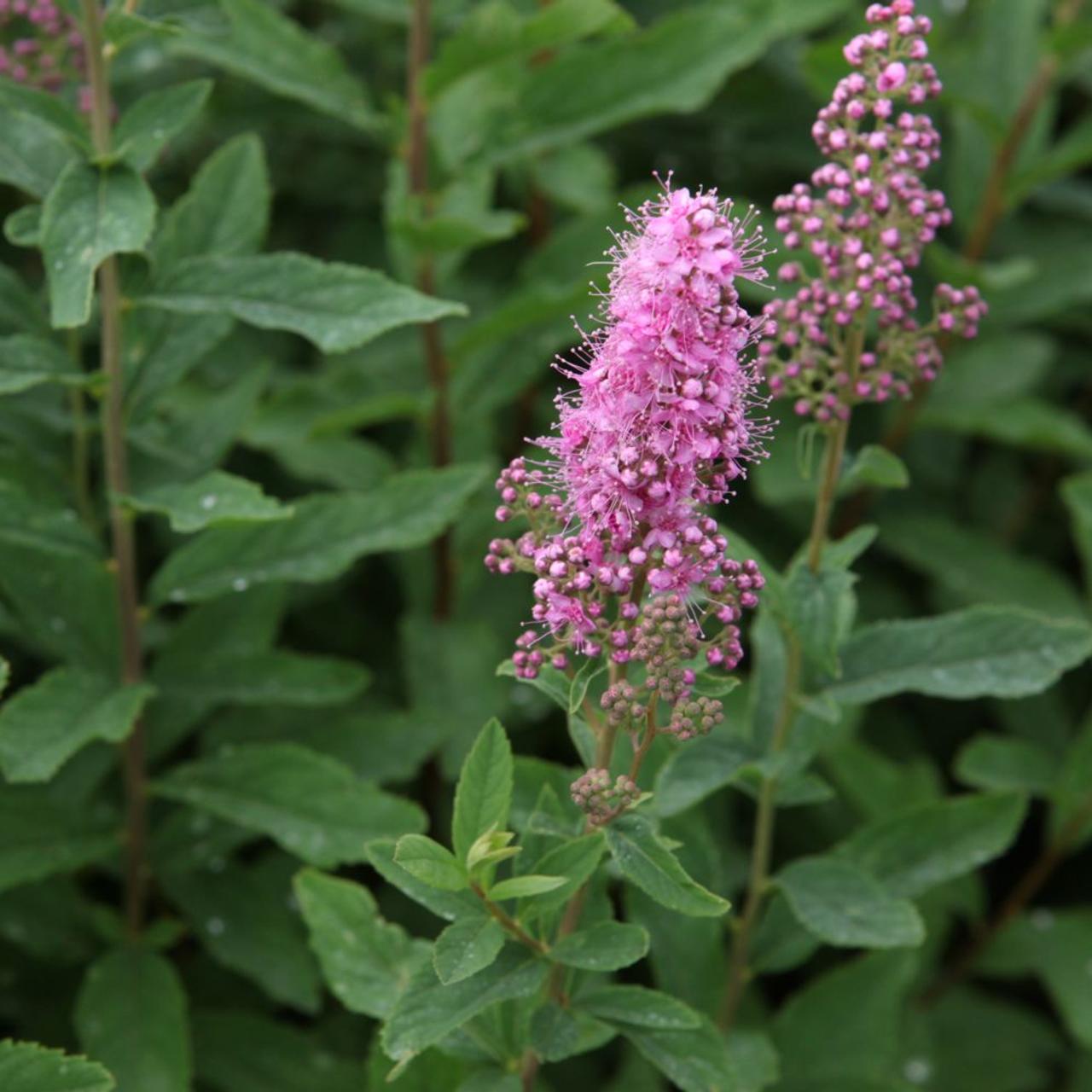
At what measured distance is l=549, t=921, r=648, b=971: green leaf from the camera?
1.80m

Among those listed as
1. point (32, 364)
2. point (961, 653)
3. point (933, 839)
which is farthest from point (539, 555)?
point (933, 839)

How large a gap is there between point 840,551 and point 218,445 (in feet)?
4.36

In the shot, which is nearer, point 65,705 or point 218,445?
point 65,705

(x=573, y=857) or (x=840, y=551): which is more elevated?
(x=840, y=551)

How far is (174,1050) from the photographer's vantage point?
8.48 ft

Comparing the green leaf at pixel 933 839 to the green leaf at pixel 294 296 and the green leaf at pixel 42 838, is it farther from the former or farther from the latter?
the green leaf at pixel 42 838

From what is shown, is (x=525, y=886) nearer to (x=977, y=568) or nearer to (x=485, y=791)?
(x=485, y=791)

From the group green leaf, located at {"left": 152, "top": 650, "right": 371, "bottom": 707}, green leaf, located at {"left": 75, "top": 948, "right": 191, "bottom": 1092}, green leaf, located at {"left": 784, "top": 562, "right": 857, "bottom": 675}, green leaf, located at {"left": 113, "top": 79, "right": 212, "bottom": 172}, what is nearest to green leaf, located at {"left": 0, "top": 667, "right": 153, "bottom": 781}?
green leaf, located at {"left": 152, "top": 650, "right": 371, "bottom": 707}

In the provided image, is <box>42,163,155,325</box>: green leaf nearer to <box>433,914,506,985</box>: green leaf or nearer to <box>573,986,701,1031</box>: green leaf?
<box>433,914,506,985</box>: green leaf

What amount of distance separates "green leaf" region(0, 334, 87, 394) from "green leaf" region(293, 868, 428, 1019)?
928 millimetres

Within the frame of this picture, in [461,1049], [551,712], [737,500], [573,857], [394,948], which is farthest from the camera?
[737,500]

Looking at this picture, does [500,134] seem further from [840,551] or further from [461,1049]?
[461,1049]

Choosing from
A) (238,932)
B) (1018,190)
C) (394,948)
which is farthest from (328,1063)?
(1018,190)

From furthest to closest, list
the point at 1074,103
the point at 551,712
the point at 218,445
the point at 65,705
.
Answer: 1. the point at 1074,103
2. the point at 551,712
3. the point at 218,445
4. the point at 65,705
